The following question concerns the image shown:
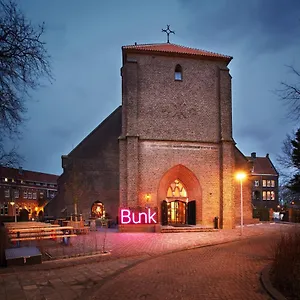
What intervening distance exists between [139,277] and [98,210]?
22.0 m

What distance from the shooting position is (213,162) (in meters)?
26.1


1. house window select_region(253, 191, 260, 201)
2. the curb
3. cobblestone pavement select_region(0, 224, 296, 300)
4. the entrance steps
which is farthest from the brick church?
house window select_region(253, 191, 260, 201)

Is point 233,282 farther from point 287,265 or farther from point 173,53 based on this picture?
point 173,53

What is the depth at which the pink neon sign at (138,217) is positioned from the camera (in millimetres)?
22203

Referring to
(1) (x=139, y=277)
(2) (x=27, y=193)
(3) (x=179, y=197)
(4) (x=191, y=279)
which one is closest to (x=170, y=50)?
(3) (x=179, y=197)

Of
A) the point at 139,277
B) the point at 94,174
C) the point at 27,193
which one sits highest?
the point at 94,174

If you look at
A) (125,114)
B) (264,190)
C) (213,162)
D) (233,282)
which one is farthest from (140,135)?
(264,190)

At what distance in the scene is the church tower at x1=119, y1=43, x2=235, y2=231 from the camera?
975 inches

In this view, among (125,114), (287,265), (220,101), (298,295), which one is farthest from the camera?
(220,101)

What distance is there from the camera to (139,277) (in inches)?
350

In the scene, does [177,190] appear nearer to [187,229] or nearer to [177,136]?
[177,136]

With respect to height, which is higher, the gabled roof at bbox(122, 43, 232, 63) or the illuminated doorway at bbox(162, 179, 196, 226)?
the gabled roof at bbox(122, 43, 232, 63)

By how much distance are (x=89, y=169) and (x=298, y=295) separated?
2487 centimetres

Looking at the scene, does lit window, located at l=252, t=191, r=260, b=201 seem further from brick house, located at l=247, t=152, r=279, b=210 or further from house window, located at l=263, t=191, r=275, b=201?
house window, located at l=263, t=191, r=275, b=201
